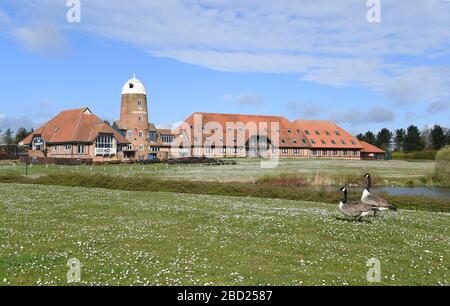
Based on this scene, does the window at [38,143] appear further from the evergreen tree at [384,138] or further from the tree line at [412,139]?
the evergreen tree at [384,138]

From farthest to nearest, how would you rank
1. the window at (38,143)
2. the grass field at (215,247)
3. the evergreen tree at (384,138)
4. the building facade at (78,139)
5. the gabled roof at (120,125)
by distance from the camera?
1. the evergreen tree at (384,138)
2. the gabled roof at (120,125)
3. the window at (38,143)
4. the building facade at (78,139)
5. the grass field at (215,247)

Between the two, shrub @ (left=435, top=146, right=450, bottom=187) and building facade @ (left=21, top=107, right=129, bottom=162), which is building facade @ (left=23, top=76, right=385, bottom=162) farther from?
shrub @ (left=435, top=146, right=450, bottom=187)

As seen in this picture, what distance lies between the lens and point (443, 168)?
5716cm

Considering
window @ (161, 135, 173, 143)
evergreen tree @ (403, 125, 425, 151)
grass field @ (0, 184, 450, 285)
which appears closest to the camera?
grass field @ (0, 184, 450, 285)

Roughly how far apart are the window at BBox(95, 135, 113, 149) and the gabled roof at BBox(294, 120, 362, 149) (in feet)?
193

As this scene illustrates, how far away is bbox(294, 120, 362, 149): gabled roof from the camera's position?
13438cm

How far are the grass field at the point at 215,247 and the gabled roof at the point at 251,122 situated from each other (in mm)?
105020

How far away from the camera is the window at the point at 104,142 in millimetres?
100938

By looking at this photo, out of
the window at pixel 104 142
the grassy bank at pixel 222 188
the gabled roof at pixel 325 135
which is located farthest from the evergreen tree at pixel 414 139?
the grassy bank at pixel 222 188

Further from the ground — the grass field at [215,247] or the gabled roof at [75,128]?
the gabled roof at [75,128]

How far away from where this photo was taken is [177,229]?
17.0 metres

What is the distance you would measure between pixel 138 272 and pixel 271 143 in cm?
11869

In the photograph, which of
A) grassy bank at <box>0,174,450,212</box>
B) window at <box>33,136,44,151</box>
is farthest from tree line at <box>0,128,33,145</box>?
grassy bank at <box>0,174,450,212</box>
